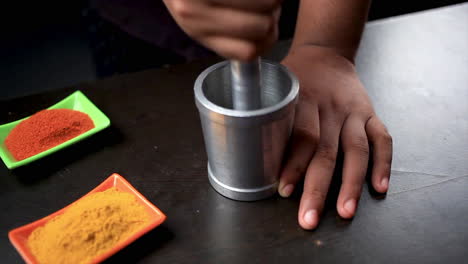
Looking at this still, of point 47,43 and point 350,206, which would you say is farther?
point 47,43

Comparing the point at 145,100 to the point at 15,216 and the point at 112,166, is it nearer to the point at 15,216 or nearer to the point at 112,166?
the point at 112,166

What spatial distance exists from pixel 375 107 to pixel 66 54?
5.57 ft

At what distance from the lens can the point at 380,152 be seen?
2.12ft

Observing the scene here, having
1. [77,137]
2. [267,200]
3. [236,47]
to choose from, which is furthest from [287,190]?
[77,137]

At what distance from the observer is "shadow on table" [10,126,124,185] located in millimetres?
671

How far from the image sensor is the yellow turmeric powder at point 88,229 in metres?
0.53

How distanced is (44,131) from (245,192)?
34 cm

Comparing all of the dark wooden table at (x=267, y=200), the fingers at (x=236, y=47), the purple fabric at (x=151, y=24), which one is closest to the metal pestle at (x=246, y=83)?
the fingers at (x=236, y=47)

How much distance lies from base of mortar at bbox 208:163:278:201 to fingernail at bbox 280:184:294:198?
1 cm

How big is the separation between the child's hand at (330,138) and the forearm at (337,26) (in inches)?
1.8

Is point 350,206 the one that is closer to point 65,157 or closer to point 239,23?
point 239,23

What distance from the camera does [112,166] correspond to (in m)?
0.68

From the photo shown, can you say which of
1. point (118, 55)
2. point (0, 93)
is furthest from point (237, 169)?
point (0, 93)

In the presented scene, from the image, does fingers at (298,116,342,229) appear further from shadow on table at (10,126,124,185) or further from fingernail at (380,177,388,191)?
shadow on table at (10,126,124,185)
